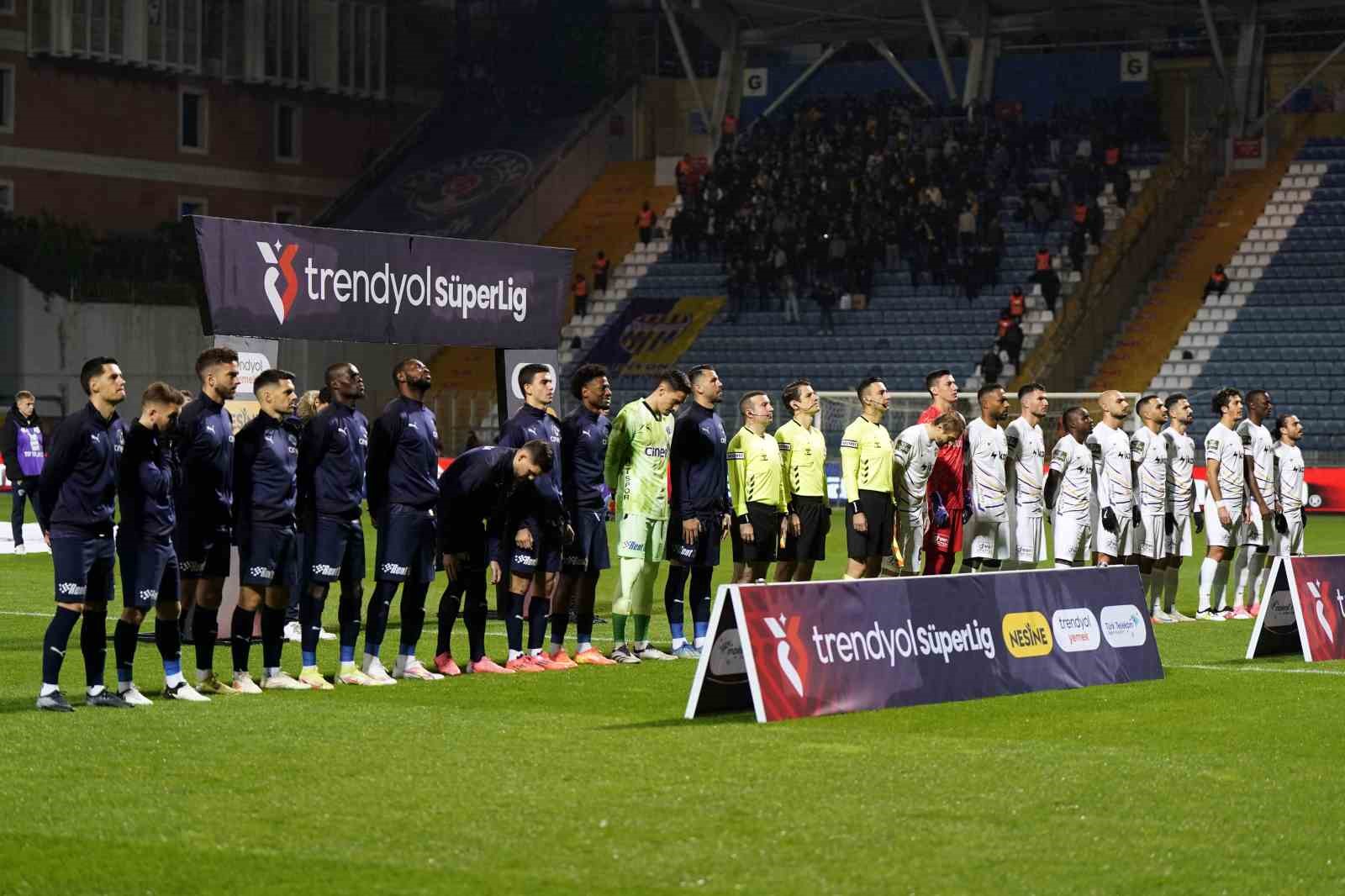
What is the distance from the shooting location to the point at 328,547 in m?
13.0

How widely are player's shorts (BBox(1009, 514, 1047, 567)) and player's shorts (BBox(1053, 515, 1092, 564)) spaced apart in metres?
0.20

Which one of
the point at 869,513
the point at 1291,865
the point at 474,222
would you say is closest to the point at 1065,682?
the point at 869,513

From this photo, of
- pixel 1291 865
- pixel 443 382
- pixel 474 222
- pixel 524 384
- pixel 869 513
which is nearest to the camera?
pixel 1291 865

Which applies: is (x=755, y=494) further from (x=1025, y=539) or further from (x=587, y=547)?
(x=1025, y=539)

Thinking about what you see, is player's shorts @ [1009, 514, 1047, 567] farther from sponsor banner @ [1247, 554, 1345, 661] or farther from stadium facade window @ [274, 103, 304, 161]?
stadium facade window @ [274, 103, 304, 161]

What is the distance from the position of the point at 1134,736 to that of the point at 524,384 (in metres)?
5.41

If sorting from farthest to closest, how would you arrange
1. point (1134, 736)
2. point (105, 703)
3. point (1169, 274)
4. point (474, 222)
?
1. point (474, 222)
2. point (1169, 274)
3. point (105, 703)
4. point (1134, 736)

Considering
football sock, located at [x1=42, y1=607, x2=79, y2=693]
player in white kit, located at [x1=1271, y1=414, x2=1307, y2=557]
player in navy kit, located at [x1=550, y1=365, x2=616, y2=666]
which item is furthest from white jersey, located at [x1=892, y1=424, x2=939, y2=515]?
football sock, located at [x1=42, y1=607, x2=79, y2=693]

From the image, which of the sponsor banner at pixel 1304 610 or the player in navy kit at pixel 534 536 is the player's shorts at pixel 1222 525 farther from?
the player in navy kit at pixel 534 536

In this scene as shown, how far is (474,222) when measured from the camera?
52312 mm

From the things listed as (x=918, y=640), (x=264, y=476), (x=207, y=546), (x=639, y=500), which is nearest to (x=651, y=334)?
(x=639, y=500)

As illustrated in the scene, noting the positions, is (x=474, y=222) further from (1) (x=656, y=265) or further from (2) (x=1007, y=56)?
(2) (x=1007, y=56)

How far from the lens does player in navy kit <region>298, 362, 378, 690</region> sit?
13031mm

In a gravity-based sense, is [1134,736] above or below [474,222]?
below
